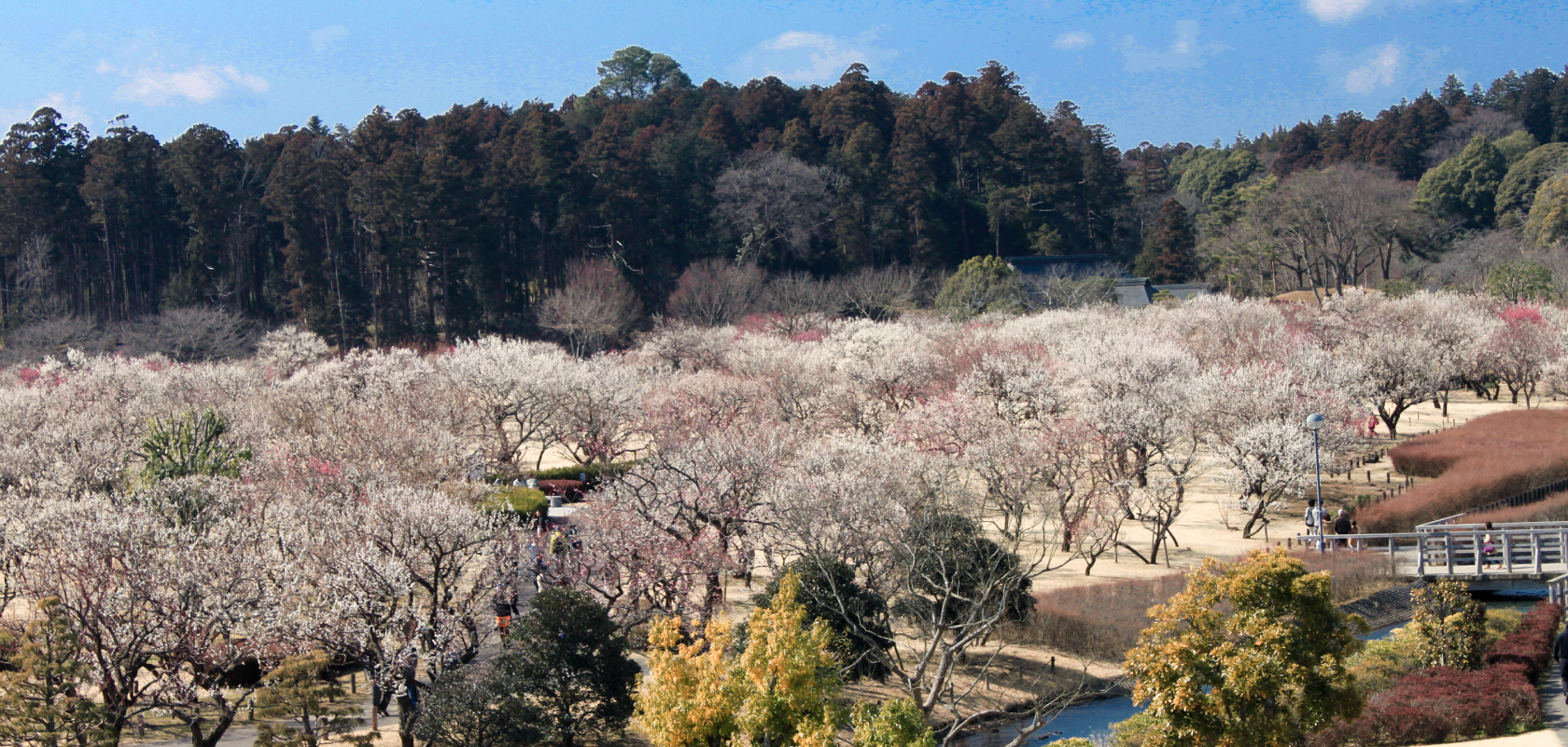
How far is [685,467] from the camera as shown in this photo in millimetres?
23312

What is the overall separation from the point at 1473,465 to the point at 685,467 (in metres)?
22.2

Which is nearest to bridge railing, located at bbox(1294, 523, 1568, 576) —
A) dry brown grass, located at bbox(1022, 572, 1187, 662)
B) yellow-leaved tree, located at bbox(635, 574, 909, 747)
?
dry brown grass, located at bbox(1022, 572, 1187, 662)

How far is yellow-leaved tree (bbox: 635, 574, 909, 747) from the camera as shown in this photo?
43.9ft

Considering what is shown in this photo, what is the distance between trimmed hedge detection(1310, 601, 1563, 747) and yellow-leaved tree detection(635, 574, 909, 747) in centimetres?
652

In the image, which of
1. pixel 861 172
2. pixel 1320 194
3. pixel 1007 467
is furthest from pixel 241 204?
pixel 1320 194

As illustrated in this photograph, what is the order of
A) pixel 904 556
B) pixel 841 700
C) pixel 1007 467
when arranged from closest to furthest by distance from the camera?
pixel 841 700 < pixel 904 556 < pixel 1007 467

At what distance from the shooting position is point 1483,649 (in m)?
18.6

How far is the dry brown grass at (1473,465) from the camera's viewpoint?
2891cm

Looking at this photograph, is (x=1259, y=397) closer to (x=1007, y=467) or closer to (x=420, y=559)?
(x=1007, y=467)

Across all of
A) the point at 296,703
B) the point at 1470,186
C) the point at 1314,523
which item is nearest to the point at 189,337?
the point at 296,703

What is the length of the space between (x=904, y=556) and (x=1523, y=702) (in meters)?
9.01

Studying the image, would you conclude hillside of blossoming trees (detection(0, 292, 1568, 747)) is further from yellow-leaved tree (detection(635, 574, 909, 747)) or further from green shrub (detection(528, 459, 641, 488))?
yellow-leaved tree (detection(635, 574, 909, 747))

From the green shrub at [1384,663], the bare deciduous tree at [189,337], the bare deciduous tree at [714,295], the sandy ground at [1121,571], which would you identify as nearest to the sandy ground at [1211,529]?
the sandy ground at [1121,571]

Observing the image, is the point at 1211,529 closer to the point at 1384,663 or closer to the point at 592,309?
the point at 1384,663
